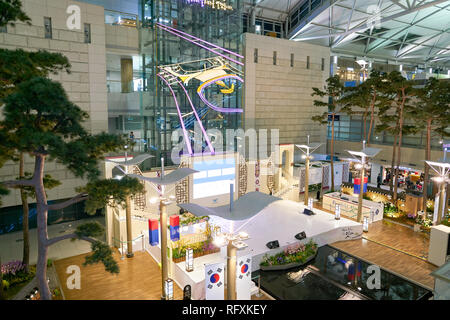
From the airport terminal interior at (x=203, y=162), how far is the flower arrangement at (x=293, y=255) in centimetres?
8

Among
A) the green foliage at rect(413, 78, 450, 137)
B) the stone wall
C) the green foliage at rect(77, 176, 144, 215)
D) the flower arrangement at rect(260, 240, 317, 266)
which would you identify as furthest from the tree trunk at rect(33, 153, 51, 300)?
the green foliage at rect(413, 78, 450, 137)

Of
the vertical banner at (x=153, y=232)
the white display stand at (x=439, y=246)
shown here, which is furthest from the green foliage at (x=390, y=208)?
the vertical banner at (x=153, y=232)

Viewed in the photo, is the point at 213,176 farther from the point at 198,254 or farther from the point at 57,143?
the point at 57,143

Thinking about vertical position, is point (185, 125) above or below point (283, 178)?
above

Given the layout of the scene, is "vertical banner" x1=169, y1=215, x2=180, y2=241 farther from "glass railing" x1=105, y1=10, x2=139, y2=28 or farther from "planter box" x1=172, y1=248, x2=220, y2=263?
"glass railing" x1=105, y1=10, x2=139, y2=28

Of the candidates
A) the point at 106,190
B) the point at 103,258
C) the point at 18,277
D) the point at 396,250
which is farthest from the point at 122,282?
the point at 396,250

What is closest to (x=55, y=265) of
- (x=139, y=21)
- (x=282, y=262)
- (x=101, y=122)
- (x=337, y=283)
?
(x=101, y=122)

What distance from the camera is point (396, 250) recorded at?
12.8 metres

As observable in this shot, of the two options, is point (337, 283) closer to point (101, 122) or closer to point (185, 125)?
point (185, 125)

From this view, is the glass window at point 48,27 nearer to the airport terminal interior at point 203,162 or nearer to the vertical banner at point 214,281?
the airport terminal interior at point 203,162

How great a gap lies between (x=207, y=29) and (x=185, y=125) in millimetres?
5631

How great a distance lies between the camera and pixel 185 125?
1689 cm

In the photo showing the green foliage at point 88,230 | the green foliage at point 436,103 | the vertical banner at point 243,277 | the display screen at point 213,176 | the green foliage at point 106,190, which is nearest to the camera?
the green foliage at point 106,190

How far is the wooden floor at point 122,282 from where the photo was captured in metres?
9.59
